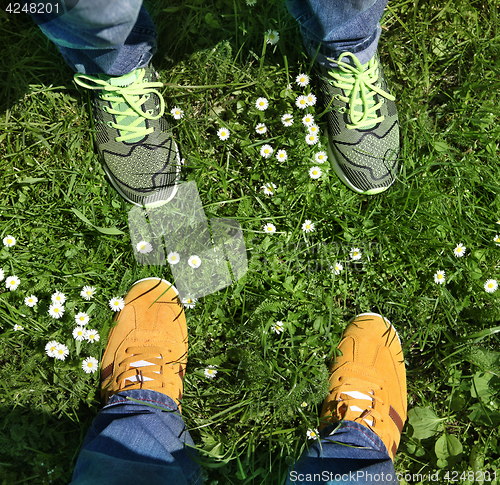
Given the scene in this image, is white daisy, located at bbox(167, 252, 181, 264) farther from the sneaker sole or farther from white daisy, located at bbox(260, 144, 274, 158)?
white daisy, located at bbox(260, 144, 274, 158)

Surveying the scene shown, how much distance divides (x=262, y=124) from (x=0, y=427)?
6.84 feet

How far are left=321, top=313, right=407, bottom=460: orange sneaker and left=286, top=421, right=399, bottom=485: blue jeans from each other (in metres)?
0.09

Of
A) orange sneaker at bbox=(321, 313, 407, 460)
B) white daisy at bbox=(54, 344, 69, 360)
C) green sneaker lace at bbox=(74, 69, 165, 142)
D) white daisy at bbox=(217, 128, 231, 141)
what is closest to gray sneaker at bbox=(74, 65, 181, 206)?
green sneaker lace at bbox=(74, 69, 165, 142)

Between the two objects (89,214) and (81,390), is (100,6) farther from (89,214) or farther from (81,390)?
(81,390)

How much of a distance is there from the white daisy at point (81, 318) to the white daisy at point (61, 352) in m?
0.14

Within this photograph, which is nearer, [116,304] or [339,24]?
[339,24]

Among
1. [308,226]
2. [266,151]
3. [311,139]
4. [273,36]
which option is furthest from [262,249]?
[273,36]

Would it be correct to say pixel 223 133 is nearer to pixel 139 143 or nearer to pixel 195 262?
pixel 139 143

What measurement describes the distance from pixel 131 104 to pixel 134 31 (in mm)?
337

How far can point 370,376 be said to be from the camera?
2.04 meters

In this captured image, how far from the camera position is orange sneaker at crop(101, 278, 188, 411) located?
1.98 meters

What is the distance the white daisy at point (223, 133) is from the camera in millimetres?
2053

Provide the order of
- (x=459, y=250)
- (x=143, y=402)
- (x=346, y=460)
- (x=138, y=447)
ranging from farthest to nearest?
(x=459, y=250)
(x=143, y=402)
(x=346, y=460)
(x=138, y=447)

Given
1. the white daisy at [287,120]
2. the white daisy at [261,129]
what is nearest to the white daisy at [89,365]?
the white daisy at [261,129]
